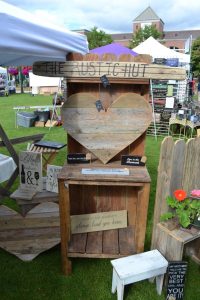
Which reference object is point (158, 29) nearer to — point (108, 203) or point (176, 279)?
point (108, 203)

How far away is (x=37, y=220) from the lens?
2.71m

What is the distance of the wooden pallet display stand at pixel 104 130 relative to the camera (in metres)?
2.14

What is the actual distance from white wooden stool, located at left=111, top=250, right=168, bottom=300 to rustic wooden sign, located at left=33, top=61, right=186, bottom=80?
4.49 feet

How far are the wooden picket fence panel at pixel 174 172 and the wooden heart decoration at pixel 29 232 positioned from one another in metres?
0.97

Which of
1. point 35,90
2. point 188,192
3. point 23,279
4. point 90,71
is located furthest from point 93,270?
point 35,90

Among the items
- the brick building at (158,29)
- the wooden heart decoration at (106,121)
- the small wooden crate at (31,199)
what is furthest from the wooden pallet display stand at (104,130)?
the brick building at (158,29)

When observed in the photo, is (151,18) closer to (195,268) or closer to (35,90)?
(35,90)

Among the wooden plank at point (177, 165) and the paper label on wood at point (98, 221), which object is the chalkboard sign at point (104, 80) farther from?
the paper label on wood at point (98, 221)

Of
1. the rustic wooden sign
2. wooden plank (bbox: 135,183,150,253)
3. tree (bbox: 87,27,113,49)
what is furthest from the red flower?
tree (bbox: 87,27,113,49)

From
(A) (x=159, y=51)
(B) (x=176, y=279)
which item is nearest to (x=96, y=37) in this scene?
(A) (x=159, y=51)

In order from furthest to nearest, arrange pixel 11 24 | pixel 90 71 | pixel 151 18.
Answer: pixel 151 18, pixel 90 71, pixel 11 24

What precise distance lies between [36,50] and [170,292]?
6.47 ft

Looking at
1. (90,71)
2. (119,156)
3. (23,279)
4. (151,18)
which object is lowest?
(23,279)

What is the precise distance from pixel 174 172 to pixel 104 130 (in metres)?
0.64
